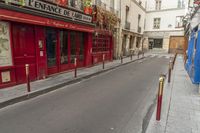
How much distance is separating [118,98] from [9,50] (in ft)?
15.4

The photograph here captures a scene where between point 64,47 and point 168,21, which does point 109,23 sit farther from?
point 168,21

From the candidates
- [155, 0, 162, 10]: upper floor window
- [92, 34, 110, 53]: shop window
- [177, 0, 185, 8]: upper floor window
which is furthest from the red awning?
[155, 0, 162, 10]: upper floor window

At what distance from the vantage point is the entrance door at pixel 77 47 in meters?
10.5

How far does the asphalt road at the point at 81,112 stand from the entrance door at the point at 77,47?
4.25m

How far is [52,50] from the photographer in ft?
29.4

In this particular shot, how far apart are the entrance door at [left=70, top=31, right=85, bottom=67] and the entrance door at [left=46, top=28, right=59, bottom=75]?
4.90ft

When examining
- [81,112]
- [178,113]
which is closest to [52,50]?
[81,112]

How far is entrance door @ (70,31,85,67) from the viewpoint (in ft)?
34.6

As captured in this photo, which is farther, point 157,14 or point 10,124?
point 157,14

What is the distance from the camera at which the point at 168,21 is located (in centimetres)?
3192

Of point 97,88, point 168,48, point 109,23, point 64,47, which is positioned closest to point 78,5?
point 64,47

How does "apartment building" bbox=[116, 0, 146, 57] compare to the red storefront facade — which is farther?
"apartment building" bbox=[116, 0, 146, 57]

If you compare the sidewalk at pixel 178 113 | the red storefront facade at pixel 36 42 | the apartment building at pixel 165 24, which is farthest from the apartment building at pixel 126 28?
the sidewalk at pixel 178 113

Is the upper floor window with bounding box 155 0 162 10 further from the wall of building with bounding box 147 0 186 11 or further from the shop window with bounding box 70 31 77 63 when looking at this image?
the shop window with bounding box 70 31 77 63
